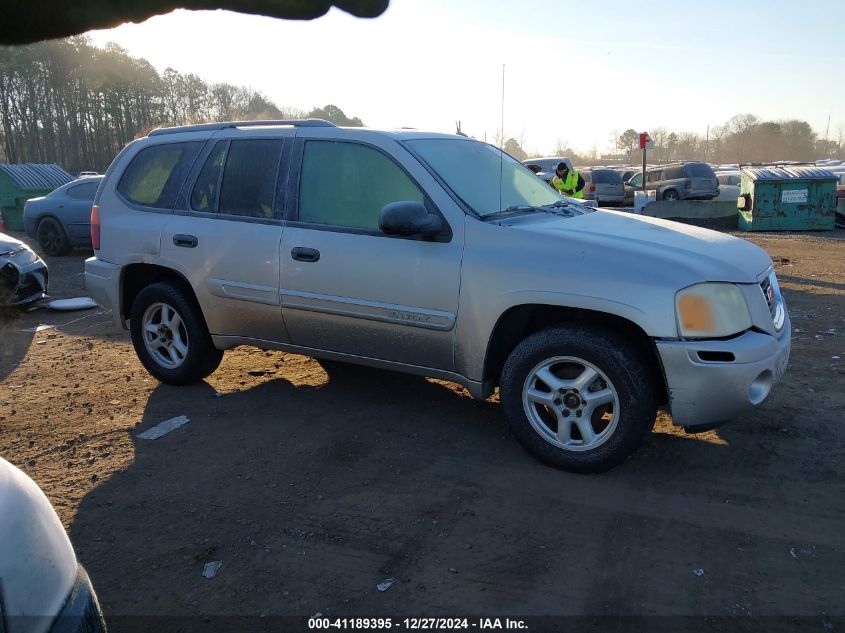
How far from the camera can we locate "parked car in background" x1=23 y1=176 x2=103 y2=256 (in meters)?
13.7

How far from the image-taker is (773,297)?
3998 mm

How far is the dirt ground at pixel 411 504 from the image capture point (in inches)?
111

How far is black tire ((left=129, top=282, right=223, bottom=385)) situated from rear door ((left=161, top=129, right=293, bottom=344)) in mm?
158

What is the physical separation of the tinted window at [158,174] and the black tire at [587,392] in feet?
9.62

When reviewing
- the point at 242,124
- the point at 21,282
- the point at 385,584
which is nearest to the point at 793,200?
the point at 242,124

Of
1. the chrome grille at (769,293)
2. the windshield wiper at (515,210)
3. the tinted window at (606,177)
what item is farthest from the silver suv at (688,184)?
the chrome grille at (769,293)

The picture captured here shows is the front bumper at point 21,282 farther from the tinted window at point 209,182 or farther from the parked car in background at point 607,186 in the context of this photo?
the parked car in background at point 607,186

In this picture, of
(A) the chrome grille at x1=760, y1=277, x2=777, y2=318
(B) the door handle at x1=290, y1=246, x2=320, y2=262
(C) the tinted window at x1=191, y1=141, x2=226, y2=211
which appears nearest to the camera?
(A) the chrome grille at x1=760, y1=277, x2=777, y2=318

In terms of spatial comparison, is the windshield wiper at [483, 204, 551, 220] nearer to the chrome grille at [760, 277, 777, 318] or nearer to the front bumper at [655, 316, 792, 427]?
the front bumper at [655, 316, 792, 427]

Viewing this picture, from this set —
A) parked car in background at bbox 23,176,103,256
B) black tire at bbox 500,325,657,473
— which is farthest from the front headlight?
parked car in background at bbox 23,176,103,256

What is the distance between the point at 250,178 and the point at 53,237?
35.5 ft

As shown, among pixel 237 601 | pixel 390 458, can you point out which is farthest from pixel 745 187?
pixel 237 601

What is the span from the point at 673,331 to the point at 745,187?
55.5ft

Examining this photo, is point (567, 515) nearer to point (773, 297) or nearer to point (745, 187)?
point (773, 297)
